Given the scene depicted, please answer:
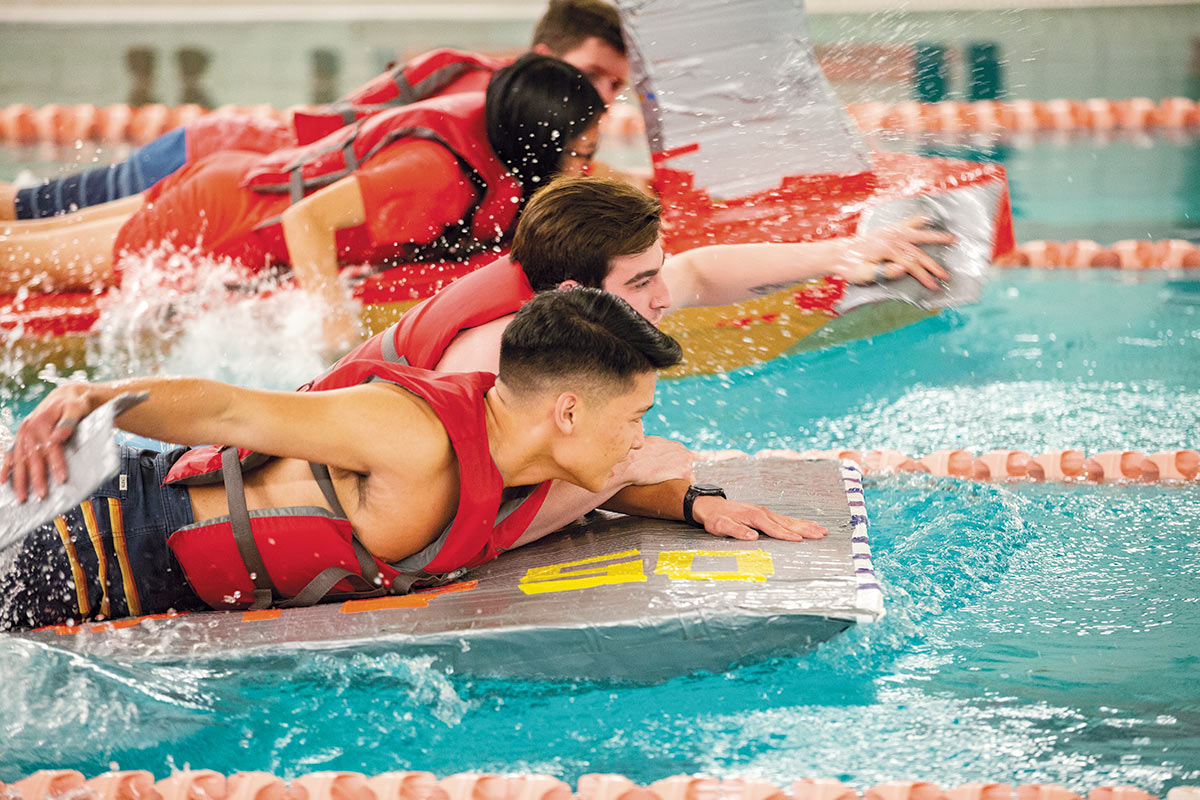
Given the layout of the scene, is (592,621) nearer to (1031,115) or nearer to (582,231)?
(582,231)

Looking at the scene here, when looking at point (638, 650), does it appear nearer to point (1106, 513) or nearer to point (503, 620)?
point (503, 620)

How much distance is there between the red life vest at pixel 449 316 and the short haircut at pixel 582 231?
0.18ft

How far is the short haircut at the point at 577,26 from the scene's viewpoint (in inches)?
172

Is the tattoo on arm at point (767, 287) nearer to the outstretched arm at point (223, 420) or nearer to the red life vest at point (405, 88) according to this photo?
the outstretched arm at point (223, 420)

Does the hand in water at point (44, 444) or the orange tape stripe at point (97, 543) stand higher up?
the hand in water at point (44, 444)

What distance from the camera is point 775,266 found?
329cm

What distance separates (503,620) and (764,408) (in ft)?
6.43

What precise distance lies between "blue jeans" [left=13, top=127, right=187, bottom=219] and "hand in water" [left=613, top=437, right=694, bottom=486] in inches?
105

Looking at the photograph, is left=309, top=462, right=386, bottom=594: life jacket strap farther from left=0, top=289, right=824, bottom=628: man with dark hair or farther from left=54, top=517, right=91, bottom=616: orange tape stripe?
left=54, top=517, right=91, bottom=616: orange tape stripe

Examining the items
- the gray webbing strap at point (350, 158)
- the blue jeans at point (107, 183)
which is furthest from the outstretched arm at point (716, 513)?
the blue jeans at point (107, 183)

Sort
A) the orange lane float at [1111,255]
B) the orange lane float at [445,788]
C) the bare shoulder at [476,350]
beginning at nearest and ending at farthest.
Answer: the orange lane float at [445,788]
the bare shoulder at [476,350]
the orange lane float at [1111,255]

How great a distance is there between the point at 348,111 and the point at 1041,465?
2751 mm

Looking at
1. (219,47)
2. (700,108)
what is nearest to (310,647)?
(700,108)

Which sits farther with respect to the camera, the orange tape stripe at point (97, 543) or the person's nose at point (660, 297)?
the person's nose at point (660, 297)
